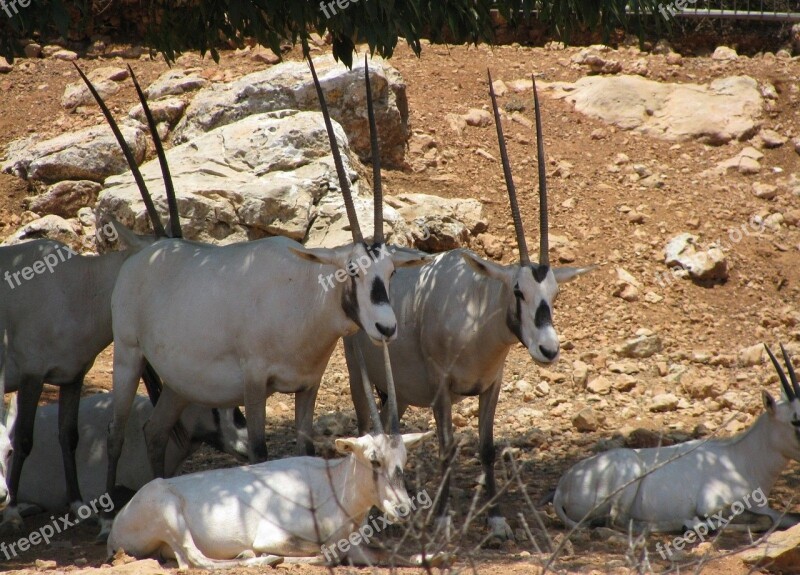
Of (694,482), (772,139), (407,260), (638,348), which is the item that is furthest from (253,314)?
(772,139)

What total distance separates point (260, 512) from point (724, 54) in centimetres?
1235

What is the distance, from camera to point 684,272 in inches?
450

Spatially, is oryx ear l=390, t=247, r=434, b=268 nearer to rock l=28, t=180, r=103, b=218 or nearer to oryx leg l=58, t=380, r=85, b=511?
oryx leg l=58, t=380, r=85, b=511

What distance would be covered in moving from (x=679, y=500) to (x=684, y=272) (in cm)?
488

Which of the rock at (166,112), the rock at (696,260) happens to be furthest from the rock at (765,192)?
the rock at (166,112)

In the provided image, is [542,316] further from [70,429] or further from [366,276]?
[70,429]

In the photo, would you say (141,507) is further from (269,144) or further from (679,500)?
(269,144)

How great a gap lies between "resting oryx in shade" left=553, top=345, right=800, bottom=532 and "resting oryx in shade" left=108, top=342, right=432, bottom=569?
1659 mm

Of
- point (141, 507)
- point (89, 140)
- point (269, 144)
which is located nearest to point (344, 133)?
point (269, 144)

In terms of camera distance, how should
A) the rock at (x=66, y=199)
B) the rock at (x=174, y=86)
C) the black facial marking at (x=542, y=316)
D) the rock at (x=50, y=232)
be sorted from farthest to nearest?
the rock at (x=174, y=86), the rock at (x=66, y=199), the rock at (x=50, y=232), the black facial marking at (x=542, y=316)

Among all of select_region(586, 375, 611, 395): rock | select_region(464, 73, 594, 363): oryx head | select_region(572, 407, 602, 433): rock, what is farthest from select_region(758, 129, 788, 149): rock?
select_region(464, 73, 594, 363): oryx head

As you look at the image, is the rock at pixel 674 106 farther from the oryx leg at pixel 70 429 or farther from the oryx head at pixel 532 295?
the oryx leg at pixel 70 429

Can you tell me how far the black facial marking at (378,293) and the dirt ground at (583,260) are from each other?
127 cm

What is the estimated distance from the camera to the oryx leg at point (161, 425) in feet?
24.4
